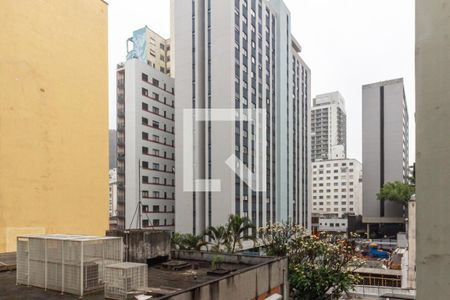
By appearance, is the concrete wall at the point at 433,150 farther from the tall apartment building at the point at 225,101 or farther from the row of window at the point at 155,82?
the row of window at the point at 155,82

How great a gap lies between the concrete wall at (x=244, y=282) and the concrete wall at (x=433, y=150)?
292 inches

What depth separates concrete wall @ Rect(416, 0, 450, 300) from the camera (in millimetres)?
3381

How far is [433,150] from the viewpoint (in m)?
3.47

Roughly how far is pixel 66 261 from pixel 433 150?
1083cm

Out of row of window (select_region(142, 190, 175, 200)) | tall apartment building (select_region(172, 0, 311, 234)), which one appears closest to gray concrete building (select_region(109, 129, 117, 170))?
row of window (select_region(142, 190, 175, 200))

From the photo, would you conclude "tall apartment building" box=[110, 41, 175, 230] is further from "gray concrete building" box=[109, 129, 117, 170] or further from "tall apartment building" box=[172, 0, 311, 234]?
"gray concrete building" box=[109, 129, 117, 170]

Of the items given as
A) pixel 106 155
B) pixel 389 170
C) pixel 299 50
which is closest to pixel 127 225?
pixel 106 155

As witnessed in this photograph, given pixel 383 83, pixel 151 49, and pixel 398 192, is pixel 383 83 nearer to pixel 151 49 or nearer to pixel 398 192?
pixel 398 192

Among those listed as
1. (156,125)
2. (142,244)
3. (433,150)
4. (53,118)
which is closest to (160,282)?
(142,244)

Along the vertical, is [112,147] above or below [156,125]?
below

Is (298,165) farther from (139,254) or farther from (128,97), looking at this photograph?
(139,254)

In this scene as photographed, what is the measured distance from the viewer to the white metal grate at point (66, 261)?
10739mm

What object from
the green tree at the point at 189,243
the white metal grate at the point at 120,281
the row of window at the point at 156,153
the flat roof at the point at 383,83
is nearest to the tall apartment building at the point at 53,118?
the white metal grate at the point at 120,281

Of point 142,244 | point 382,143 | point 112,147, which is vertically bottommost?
point 142,244
